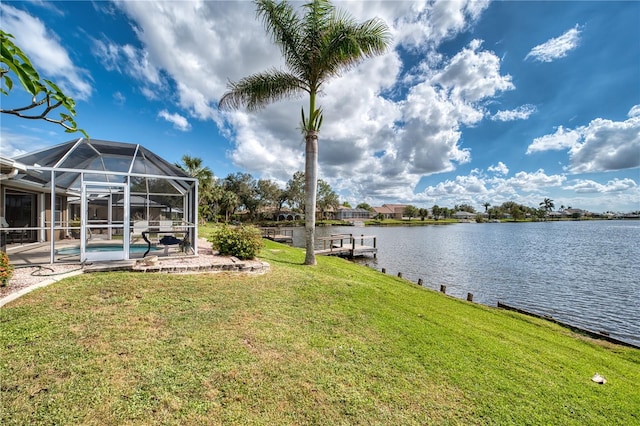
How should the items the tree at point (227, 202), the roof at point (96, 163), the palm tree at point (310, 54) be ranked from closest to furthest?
1. the roof at point (96, 163)
2. the palm tree at point (310, 54)
3. the tree at point (227, 202)

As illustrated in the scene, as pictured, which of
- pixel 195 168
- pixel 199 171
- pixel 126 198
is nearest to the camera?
pixel 126 198

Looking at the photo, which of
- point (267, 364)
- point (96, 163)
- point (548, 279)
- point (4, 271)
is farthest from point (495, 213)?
point (4, 271)

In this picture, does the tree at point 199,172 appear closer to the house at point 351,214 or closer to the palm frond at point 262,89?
the palm frond at point 262,89

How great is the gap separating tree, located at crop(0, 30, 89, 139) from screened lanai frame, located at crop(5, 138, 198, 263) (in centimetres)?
616

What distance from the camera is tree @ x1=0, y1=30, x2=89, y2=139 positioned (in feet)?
3.10

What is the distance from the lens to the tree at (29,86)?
0.94 meters

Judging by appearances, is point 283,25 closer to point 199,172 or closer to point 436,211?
point 199,172

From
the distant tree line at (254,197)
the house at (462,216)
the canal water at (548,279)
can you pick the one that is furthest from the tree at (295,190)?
the house at (462,216)

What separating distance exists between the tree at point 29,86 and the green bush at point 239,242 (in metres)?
7.24

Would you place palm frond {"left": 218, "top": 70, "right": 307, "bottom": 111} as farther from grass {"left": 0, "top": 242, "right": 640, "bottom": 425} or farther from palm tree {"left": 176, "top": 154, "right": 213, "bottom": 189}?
palm tree {"left": 176, "top": 154, "right": 213, "bottom": 189}

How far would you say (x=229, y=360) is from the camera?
3.42 meters

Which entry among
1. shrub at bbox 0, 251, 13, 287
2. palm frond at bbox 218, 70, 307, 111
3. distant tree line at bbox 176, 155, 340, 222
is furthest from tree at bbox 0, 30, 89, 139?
distant tree line at bbox 176, 155, 340, 222

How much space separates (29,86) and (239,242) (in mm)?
8060

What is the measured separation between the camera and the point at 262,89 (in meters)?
9.75
